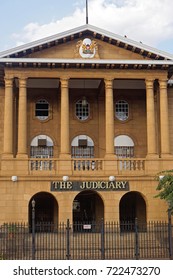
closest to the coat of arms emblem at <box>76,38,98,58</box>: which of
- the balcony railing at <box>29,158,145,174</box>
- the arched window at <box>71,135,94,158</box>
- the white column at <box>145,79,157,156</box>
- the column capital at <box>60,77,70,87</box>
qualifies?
the column capital at <box>60,77,70,87</box>

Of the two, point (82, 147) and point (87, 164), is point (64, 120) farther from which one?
point (82, 147)

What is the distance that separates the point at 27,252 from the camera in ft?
83.3

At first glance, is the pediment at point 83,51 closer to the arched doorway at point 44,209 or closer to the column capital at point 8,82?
the column capital at point 8,82

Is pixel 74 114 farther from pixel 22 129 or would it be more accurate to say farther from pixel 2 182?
pixel 2 182

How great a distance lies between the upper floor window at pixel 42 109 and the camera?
3741 centimetres

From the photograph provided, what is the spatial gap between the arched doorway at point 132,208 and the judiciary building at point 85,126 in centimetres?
7

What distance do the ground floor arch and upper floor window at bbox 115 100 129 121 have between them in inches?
223

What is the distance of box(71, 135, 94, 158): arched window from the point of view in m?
37.0

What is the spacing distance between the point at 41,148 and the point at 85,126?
11.5 feet

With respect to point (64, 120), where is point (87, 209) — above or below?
below

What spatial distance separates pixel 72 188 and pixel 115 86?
8.91 metres

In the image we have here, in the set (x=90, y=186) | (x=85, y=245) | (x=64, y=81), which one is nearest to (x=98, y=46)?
(x=64, y=81)

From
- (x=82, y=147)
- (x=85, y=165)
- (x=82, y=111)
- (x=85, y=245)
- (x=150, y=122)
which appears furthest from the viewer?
(x=82, y=111)

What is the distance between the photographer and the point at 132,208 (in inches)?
1426
